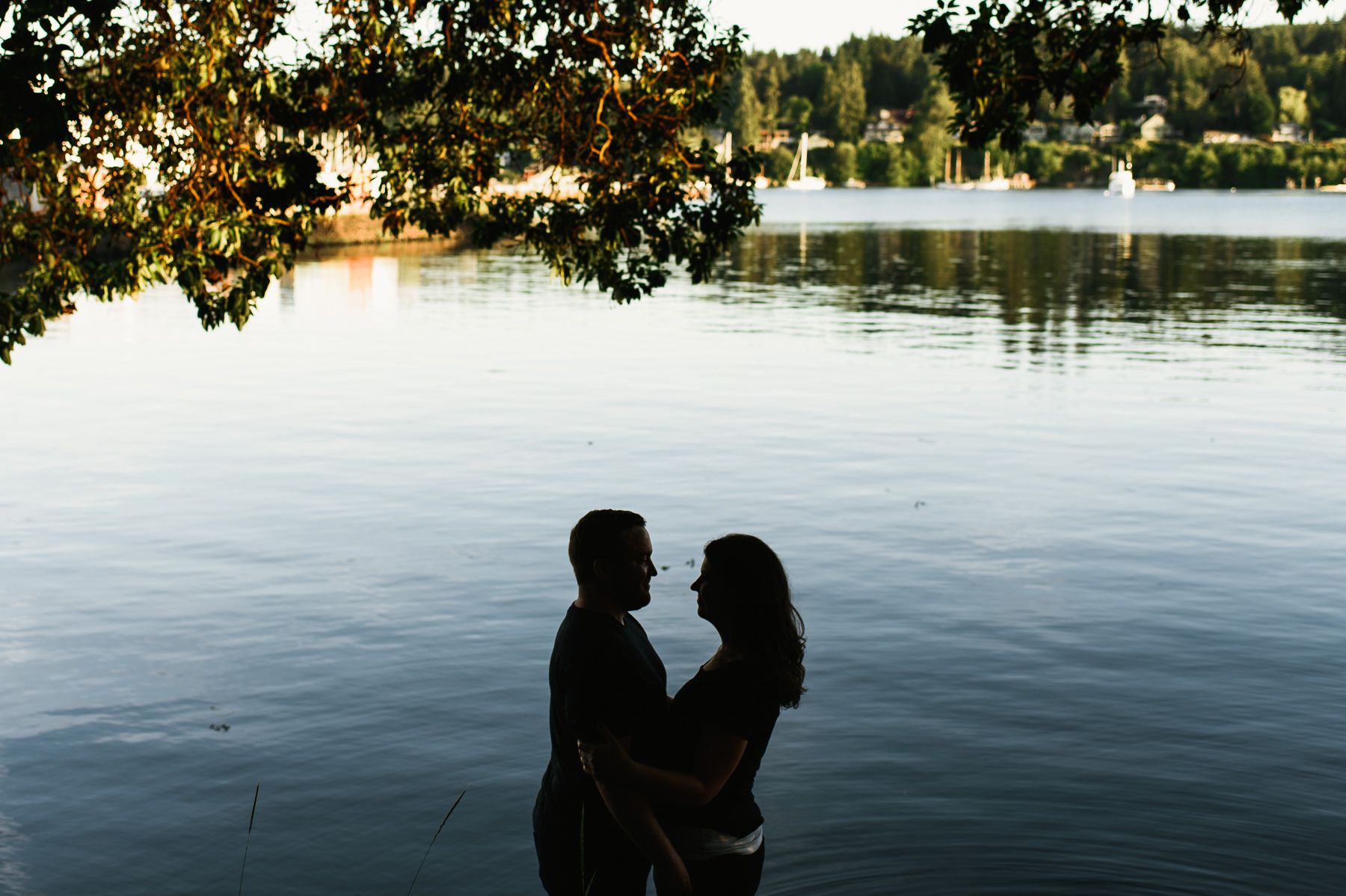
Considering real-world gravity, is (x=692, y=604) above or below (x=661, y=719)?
below

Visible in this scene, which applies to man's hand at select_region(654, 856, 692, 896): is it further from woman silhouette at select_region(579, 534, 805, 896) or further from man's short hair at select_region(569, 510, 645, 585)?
man's short hair at select_region(569, 510, 645, 585)

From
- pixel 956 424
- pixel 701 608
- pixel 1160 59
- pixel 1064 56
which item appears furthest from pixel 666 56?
pixel 956 424

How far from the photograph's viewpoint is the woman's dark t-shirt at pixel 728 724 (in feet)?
13.4

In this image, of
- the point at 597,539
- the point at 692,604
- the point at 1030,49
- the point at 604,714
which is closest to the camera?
the point at 604,714

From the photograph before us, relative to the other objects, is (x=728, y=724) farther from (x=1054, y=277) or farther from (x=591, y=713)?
(x=1054, y=277)

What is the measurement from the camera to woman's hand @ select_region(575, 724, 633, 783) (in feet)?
13.4

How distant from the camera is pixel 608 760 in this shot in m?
4.10

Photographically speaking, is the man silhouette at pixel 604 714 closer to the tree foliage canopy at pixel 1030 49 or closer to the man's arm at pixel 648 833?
the man's arm at pixel 648 833

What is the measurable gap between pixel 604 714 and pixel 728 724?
1.21ft

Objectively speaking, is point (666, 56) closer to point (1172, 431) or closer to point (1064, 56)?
point (1064, 56)

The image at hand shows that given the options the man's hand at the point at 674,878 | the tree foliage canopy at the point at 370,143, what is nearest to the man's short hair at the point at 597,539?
the man's hand at the point at 674,878

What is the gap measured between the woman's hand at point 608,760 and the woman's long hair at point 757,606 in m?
0.44

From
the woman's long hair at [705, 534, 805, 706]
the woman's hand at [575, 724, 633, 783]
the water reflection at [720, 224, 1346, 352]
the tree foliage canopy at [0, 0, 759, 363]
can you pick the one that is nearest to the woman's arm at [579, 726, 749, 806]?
the woman's hand at [575, 724, 633, 783]

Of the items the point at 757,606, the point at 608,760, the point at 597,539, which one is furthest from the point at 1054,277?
the point at 608,760
